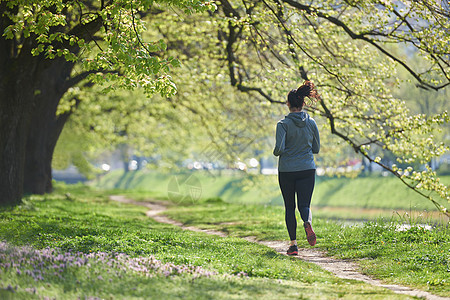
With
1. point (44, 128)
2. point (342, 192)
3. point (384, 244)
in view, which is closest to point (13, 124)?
point (44, 128)

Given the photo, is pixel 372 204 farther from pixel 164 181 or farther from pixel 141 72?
pixel 141 72

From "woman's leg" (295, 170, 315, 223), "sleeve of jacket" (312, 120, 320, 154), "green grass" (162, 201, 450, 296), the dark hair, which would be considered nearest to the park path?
"green grass" (162, 201, 450, 296)

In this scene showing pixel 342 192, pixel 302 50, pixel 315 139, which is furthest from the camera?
pixel 342 192

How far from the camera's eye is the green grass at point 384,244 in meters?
→ 7.61

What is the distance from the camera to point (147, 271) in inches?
243

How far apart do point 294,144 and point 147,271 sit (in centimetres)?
353

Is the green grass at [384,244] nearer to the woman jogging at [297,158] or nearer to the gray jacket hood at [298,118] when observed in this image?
the woman jogging at [297,158]

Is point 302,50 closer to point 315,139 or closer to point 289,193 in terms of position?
point 315,139

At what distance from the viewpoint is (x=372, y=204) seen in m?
36.8

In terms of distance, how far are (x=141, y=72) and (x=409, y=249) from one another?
19.0 ft

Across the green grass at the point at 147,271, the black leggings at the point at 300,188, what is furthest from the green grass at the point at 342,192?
the green grass at the point at 147,271

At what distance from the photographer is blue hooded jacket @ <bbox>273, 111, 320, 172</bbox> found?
8414 mm

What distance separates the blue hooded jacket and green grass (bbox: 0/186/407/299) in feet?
5.15

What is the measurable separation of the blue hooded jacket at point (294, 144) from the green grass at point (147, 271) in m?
1.57
